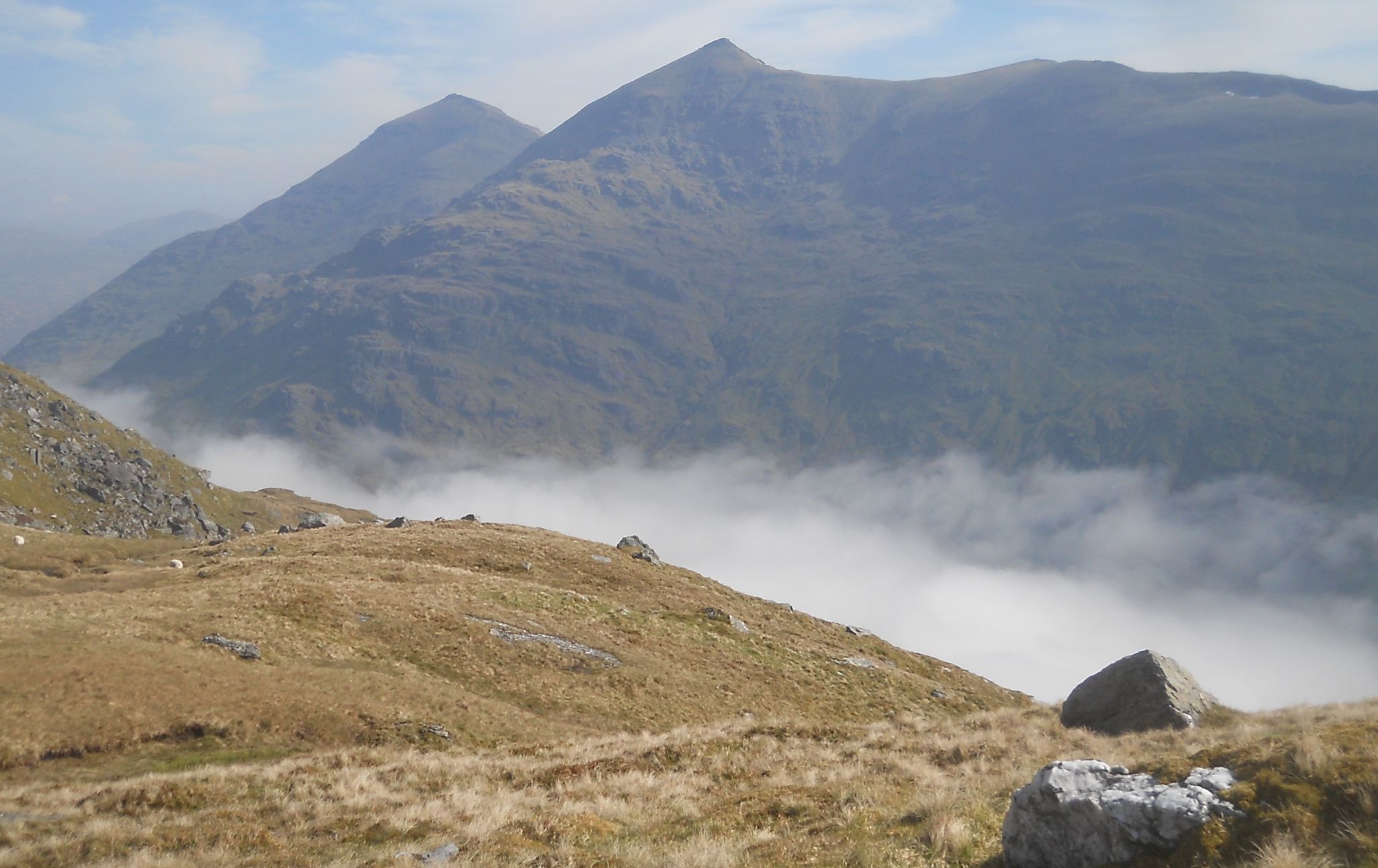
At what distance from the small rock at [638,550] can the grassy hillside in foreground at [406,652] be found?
22.6ft

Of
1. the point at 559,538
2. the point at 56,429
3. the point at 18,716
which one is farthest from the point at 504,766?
the point at 56,429

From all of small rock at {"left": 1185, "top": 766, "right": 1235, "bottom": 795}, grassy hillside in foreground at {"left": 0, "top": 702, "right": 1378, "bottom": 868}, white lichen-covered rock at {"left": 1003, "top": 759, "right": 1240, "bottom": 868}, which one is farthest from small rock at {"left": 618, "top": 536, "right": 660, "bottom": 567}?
small rock at {"left": 1185, "top": 766, "right": 1235, "bottom": 795}

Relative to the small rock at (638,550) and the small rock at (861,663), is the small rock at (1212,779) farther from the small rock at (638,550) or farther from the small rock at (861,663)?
the small rock at (638,550)

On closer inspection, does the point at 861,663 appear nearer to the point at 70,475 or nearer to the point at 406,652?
the point at 406,652

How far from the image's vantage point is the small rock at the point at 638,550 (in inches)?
3164

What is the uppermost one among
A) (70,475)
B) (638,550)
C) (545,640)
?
(638,550)

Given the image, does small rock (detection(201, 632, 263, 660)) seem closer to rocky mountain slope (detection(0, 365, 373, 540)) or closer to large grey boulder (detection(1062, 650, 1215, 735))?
large grey boulder (detection(1062, 650, 1215, 735))

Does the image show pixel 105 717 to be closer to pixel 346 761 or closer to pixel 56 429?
pixel 346 761

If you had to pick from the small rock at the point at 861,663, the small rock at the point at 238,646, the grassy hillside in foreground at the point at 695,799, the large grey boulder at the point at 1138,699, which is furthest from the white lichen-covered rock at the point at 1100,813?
the small rock at the point at 861,663

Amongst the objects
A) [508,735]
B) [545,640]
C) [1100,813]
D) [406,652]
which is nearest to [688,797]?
[1100,813]

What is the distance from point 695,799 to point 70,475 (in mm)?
198468

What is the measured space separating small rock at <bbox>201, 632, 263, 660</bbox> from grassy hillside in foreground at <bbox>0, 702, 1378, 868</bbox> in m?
8.15

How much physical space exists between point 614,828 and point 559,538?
192 feet

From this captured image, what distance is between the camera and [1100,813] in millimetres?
13719
